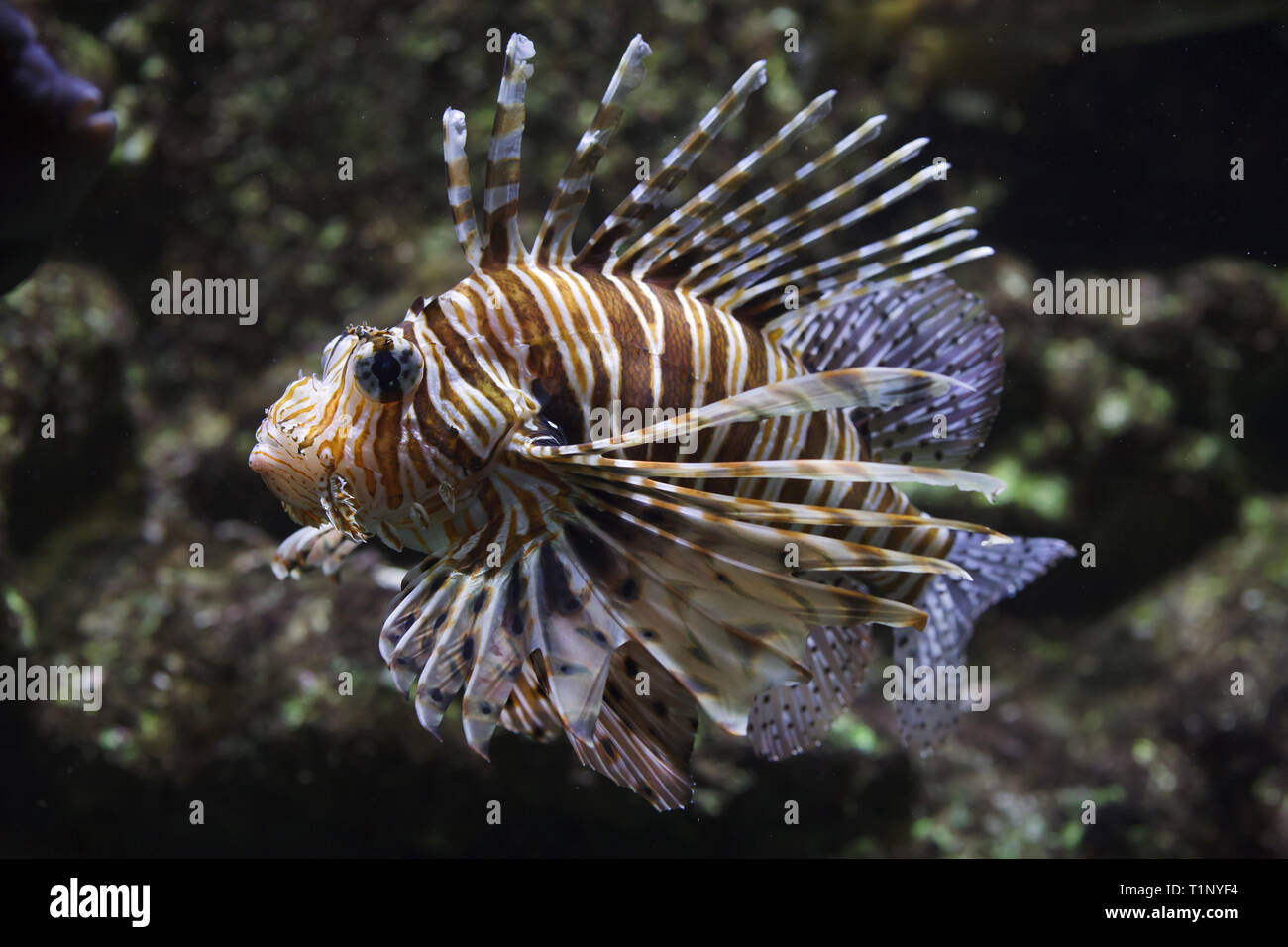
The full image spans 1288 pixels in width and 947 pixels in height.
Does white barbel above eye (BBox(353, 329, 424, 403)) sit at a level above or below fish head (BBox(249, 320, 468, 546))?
above

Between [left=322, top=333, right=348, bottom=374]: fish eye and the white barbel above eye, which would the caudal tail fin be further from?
[left=322, top=333, right=348, bottom=374]: fish eye

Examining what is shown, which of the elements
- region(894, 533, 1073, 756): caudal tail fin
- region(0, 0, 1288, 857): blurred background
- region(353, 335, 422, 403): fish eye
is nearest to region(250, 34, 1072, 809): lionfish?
region(353, 335, 422, 403): fish eye

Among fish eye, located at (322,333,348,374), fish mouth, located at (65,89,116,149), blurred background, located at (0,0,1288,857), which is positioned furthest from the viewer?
blurred background, located at (0,0,1288,857)

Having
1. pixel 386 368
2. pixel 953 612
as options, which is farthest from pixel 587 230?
pixel 386 368

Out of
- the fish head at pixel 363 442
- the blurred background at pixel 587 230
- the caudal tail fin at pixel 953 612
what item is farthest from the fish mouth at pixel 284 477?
the blurred background at pixel 587 230

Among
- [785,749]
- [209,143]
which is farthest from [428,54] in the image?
[785,749]

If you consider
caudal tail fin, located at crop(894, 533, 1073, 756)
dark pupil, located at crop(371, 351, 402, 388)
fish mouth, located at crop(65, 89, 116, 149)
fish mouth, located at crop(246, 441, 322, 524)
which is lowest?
caudal tail fin, located at crop(894, 533, 1073, 756)

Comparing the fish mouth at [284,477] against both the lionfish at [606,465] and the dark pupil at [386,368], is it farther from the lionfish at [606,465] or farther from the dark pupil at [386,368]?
the dark pupil at [386,368]
